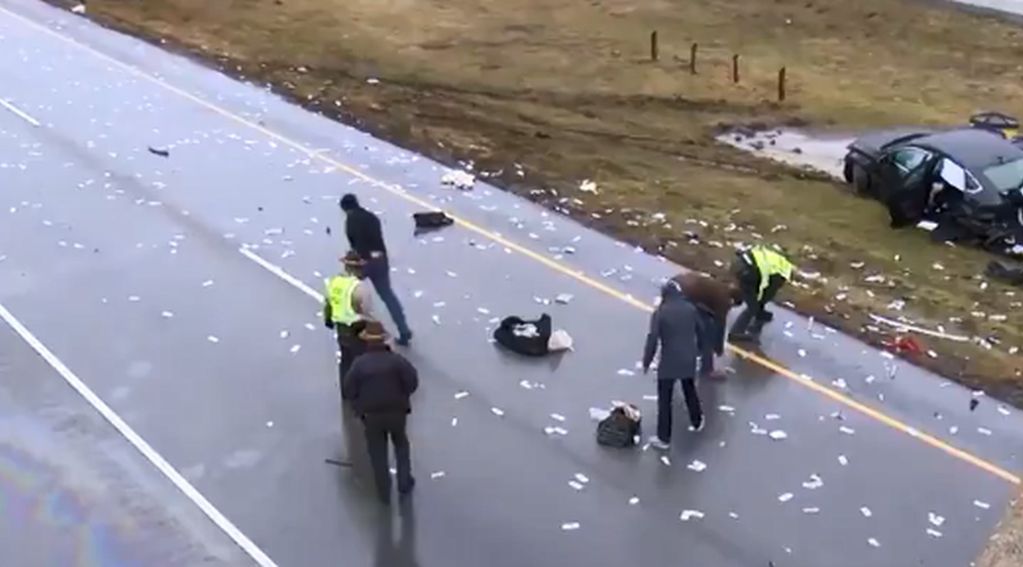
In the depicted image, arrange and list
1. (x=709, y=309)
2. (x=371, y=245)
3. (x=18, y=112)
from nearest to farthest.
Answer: (x=709, y=309) → (x=371, y=245) → (x=18, y=112)

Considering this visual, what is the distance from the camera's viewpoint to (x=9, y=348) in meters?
15.8

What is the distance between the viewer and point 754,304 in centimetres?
1546

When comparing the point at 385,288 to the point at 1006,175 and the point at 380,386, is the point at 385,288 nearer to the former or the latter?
the point at 380,386

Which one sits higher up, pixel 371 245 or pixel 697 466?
pixel 371 245

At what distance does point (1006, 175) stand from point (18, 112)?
17893 millimetres

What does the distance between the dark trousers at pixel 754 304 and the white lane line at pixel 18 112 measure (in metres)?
15.0

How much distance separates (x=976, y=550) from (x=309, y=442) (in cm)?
635

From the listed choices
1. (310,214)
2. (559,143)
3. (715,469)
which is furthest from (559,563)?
(559,143)

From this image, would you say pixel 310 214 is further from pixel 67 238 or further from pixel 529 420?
pixel 529 420

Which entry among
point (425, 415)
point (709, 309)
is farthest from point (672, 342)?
point (425, 415)

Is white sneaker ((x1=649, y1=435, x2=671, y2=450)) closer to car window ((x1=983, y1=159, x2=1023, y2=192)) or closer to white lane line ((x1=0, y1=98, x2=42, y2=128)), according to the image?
car window ((x1=983, y1=159, x2=1023, y2=192))

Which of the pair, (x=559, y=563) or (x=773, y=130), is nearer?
(x=559, y=563)

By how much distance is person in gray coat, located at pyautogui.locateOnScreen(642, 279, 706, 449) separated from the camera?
12.8 m

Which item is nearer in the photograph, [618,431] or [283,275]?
[618,431]
